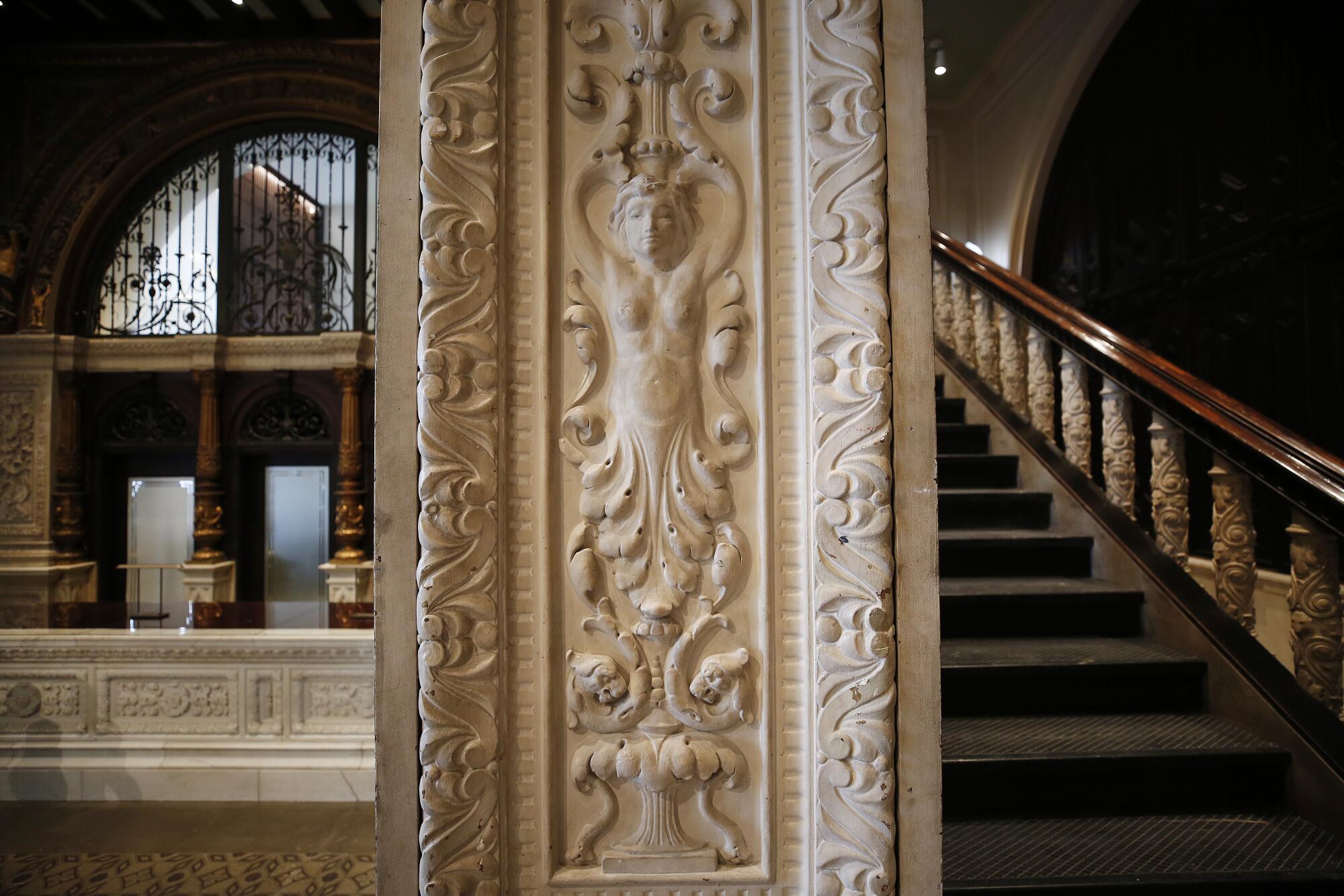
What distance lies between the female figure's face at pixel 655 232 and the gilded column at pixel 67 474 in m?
6.61

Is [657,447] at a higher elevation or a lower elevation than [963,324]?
lower

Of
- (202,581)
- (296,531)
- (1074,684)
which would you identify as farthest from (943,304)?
(202,581)

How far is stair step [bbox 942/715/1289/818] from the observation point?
1712mm

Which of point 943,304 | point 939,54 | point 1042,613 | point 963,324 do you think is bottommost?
point 1042,613

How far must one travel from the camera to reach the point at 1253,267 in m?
3.40

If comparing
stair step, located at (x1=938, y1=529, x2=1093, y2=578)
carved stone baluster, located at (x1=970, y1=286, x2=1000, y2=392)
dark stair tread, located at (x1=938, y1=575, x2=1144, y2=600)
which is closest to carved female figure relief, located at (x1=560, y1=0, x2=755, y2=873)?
dark stair tread, located at (x1=938, y1=575, x2=1144, y2=600)

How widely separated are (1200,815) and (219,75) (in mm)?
7426

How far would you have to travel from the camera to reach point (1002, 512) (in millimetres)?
2795

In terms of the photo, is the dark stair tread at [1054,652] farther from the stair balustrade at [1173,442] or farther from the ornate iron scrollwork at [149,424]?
the ornate iron scrollwork at [149,424]

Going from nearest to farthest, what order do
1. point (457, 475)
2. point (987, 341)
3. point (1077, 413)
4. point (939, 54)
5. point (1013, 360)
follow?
point (457, 475)
point (1077, 413)
point (1013, 360)
point (987, 341)
point (939, 54)

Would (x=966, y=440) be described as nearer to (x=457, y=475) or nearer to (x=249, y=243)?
(x=457, y=475)

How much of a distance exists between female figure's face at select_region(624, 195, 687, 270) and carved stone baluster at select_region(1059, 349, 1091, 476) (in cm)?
222

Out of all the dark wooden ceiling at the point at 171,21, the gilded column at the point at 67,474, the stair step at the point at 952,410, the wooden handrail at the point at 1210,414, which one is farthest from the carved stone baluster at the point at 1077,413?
the gilded column at the point at 67,474

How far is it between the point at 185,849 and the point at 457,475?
8.54 feet
